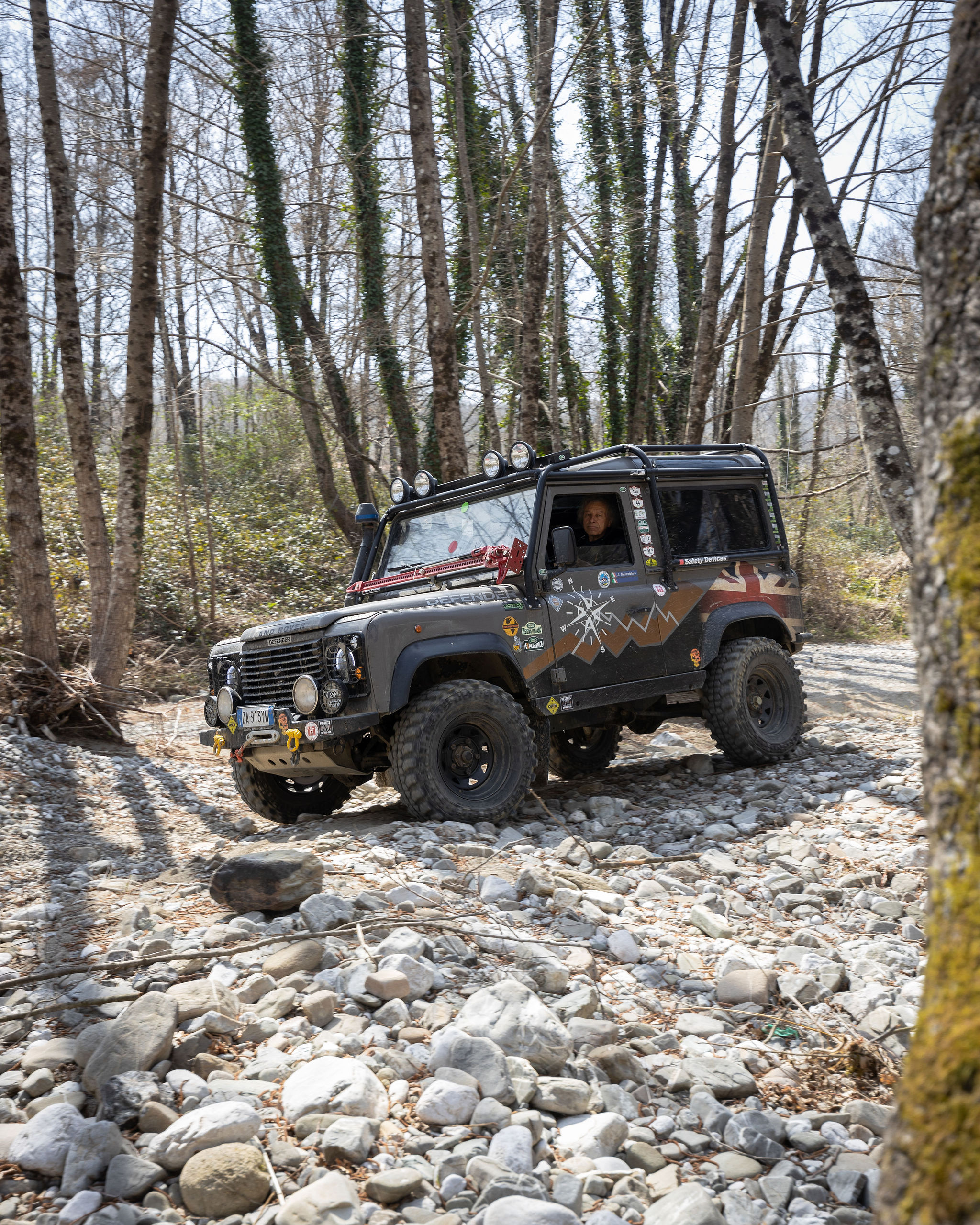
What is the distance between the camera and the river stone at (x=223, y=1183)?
2.30 meters

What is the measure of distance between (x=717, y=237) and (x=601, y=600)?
8600 mm

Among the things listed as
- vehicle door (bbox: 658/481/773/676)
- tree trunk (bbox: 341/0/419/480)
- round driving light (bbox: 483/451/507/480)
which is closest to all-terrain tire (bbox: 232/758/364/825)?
round driving light (bbox: 483/451/507/480)

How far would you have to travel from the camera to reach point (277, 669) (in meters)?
5.86

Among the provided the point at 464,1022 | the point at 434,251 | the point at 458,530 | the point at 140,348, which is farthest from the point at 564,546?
the point at 434,251

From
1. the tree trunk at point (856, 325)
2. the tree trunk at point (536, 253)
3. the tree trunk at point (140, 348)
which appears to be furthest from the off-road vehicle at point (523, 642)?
the tree trunk at point (536, 253)

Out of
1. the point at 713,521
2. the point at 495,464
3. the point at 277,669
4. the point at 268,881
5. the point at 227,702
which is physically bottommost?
the point at 268,881

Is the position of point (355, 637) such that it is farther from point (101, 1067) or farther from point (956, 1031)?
point (956, 1031)

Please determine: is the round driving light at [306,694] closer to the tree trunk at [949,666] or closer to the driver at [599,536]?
the driver at [599,536]

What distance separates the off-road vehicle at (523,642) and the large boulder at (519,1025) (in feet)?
7.51

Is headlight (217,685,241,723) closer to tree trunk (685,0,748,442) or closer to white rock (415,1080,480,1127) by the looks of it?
white rock (415,1080,480,1127)

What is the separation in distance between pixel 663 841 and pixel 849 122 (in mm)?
8959

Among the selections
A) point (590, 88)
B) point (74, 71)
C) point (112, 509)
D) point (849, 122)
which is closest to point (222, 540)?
point (112, 509)

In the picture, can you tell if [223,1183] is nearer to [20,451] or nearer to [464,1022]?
[464,1022]

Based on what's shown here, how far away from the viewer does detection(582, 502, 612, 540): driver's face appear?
6.54m
